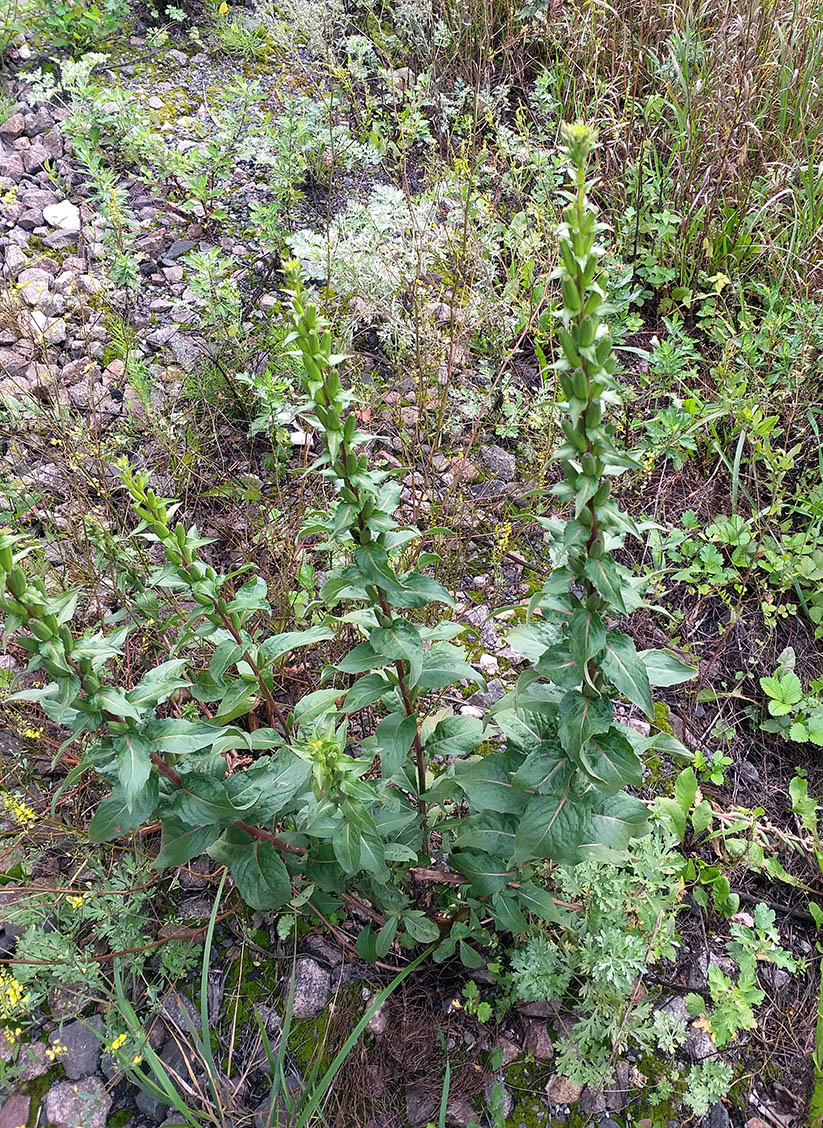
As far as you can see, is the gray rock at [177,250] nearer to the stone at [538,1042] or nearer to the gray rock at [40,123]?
the gray rock at [40,123]

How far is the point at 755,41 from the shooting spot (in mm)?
4234

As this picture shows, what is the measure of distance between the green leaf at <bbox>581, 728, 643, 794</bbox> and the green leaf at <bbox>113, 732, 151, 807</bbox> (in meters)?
0.99

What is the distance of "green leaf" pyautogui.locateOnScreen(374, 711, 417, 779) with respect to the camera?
1.81 metres

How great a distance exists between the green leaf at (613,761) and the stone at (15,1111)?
1.92 meters

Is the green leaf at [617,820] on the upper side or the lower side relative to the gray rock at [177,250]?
lower

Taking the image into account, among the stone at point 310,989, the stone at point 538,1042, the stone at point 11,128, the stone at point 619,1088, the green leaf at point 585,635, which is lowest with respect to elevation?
the stone at point 619,1088

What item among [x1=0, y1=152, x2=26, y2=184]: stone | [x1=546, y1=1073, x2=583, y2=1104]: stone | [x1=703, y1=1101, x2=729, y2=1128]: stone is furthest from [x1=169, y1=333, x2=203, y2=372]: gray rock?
[x1=703, y1=1101, x2=729, y2=1128]: stone

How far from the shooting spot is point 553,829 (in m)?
1.74

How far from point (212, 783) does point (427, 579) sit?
2.47ft

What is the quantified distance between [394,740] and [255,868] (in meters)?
0.54

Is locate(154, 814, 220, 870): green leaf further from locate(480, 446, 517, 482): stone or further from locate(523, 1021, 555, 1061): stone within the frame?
locate(480, 446, 517, 482): stone

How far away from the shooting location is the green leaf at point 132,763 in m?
1.66

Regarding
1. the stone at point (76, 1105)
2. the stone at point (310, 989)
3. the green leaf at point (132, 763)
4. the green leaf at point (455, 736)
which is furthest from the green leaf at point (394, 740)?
the stone at point (76, 1105)

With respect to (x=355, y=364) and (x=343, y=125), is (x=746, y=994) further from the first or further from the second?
(x=343, y=125)
